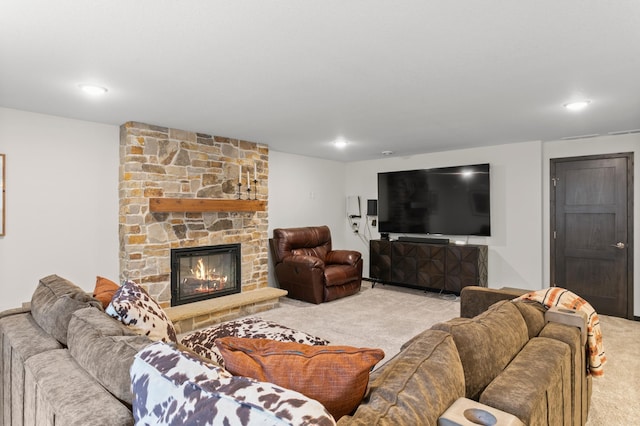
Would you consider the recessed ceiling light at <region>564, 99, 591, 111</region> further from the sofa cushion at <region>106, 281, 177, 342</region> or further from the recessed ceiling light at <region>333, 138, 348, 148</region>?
the sofa cushion at <region>106, 281, 177, 342</region>

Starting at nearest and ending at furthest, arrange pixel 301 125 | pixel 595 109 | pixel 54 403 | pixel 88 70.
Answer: pixel 54 403 → pixel 88 70 → pixel 595 109 → pixel 301 125

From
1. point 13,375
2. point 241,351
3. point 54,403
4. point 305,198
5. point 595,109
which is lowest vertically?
point 13,375

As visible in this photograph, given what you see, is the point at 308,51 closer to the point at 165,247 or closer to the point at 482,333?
the point at 482,333

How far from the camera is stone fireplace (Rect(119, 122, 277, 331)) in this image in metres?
3.81

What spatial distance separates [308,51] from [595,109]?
9.46ft

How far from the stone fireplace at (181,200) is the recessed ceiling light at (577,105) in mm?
3574

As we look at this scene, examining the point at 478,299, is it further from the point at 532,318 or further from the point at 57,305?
the point at 57,305

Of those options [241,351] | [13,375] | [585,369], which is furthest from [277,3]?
[585,369]

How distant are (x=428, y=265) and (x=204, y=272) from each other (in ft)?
10.6

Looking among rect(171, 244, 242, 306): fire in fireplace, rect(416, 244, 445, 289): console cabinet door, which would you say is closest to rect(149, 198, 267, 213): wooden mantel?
rect(171, 244, 242, 306): fire in fireplace

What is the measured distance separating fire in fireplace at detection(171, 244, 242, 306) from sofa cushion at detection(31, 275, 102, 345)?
6.87 ft

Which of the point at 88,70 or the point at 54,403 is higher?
the point at 88,70

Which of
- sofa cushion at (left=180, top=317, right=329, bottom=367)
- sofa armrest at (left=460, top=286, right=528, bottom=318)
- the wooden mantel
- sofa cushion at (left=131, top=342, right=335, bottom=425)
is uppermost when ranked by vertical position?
the wooden mantel

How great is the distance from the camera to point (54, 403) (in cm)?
108
